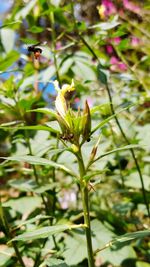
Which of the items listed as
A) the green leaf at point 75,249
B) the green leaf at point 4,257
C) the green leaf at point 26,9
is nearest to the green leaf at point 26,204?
the green leaf at point 75,249

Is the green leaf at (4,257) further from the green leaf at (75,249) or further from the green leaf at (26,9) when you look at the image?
the green leaf at (26,9)

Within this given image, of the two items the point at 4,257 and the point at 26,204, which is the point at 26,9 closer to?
the point at 26,204

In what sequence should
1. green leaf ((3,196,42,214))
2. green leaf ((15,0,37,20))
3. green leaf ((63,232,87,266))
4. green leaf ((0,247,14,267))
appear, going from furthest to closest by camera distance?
1. green leaf ((15,0,37,20))
2. green leaf ((3,196,42,214))
3. green leaf ((63,232,87,266))
4. green leaf ((0,247,14,267))

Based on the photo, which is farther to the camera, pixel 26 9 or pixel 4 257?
pixel 26 9

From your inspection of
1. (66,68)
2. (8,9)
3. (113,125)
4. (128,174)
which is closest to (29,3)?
(66,68)

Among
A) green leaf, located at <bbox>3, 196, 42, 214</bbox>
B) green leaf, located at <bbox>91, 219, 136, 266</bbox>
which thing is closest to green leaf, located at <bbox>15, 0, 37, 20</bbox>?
green leaf, located at <bbox>3, 196, 42, 214</bbox>

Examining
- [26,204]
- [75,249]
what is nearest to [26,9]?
[26,204]

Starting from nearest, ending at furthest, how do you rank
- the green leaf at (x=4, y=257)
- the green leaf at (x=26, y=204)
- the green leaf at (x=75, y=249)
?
the green leaf at (x=4, y=257) → the green leaf at (x=75, y=249) → the green leaf at (x=26, y=204)

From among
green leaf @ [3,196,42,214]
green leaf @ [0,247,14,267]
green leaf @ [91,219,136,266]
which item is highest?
green leaf @ [3,196,42,214]

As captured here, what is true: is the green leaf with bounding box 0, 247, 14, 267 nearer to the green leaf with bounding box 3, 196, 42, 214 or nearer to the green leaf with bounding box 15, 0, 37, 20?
the green leaf with bounding box 3, 196, 42, 214

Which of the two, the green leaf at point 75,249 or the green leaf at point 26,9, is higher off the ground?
the green leaf at point 26,9

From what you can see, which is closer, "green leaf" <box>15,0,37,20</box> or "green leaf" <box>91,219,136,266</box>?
"green leaf" <box>91,219,136,266</box>
